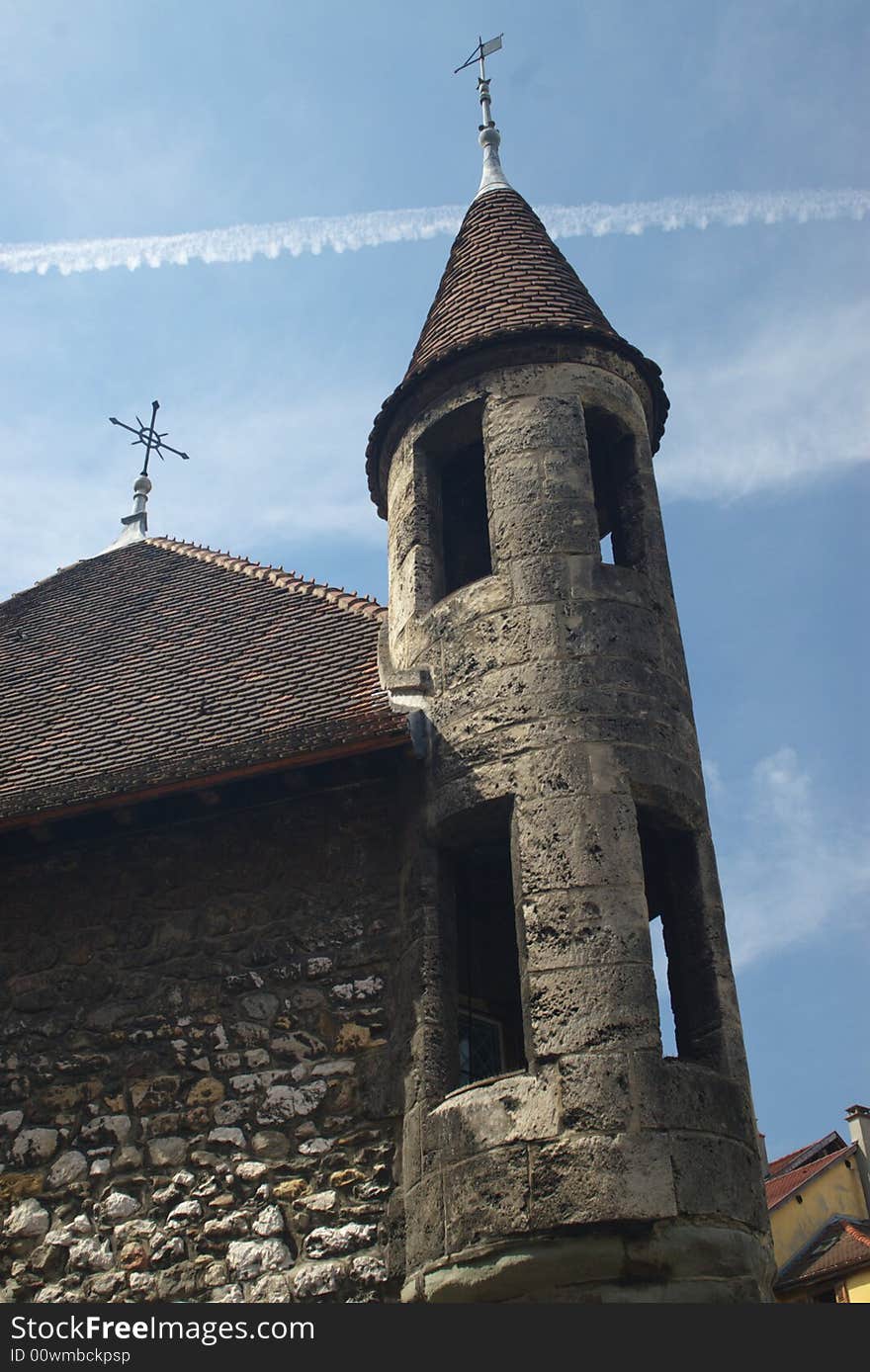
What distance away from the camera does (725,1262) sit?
16.9 ft

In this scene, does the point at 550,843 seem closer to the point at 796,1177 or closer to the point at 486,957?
the point at 486,957

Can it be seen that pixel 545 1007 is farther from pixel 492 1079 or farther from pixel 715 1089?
pixel 715 1089

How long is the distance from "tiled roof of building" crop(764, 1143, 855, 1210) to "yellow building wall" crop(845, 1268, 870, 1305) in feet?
6.95

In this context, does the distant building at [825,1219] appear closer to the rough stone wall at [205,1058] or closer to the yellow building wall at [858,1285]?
the yellow building wall at [858,1285]

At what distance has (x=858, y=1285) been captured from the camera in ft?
52.1

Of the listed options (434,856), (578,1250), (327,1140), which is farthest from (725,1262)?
(434,856)

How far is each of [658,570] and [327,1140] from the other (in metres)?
3.64

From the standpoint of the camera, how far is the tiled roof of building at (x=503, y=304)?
809 centimetres

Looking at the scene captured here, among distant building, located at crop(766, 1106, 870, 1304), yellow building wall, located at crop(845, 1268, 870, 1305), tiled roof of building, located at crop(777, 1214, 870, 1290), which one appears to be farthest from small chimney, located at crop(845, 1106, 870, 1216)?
yellow building wall, located at crop(845, 1268, 870, 1305)

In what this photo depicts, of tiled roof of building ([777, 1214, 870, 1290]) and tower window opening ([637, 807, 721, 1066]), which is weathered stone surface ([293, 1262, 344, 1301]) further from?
tiled roof of building ([777, 1214, 870, 1290])

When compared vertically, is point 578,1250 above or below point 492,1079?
below

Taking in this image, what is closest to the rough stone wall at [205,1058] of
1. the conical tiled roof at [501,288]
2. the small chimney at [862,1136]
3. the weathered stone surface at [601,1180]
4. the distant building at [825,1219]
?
the weathered stone surface at [601,1180]

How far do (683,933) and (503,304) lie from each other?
425 cm

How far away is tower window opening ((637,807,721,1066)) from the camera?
6.02m
